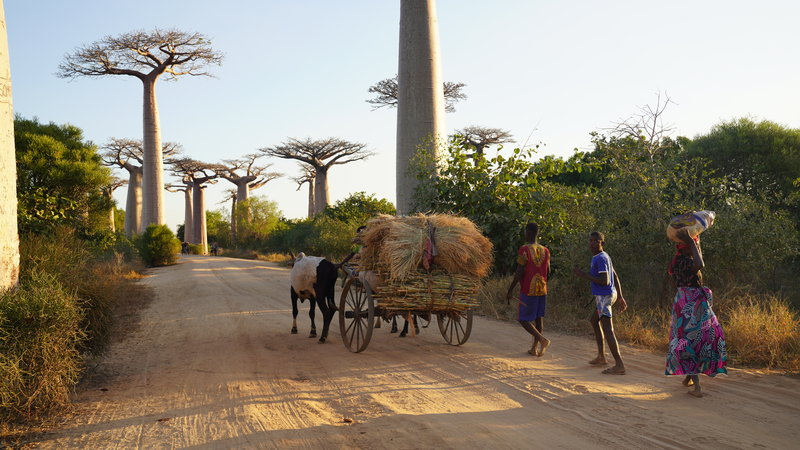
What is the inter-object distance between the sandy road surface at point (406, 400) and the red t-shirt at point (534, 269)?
83 cm

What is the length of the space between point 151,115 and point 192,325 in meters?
26.0

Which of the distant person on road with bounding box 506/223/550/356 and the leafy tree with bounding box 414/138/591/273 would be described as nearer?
the distant person on road with bounding box 506/223/550/356

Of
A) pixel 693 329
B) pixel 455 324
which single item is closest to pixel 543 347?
pixel 455 324

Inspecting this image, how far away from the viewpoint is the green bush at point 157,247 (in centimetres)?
2619

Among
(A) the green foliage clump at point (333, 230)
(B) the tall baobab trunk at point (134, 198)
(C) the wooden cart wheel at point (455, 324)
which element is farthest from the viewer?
(B) the tall baobab trunk at point (134, 198)

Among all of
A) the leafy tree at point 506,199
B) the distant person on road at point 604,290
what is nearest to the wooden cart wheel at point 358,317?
the distant person on road at point 604,290

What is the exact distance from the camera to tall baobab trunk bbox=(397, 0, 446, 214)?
17.3m

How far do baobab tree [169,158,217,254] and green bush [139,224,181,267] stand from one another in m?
25.1

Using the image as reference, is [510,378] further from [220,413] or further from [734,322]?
[734,322]

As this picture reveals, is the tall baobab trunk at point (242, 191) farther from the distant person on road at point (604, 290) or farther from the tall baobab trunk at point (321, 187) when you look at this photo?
the distant person on road at point (604, 290)

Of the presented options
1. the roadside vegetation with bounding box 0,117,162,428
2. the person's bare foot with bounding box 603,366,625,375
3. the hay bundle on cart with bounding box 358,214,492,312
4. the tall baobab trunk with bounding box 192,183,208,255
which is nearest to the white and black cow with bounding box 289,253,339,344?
the hay bundle on cart with bounding box 358,214,492,312

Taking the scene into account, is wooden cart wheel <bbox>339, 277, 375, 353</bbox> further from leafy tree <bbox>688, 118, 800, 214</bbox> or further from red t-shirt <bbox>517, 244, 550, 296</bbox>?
leafy tree <bbox>688, 118, 800, 214</bbox>

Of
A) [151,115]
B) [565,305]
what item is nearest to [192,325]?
[565,305]

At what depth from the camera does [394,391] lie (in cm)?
546
